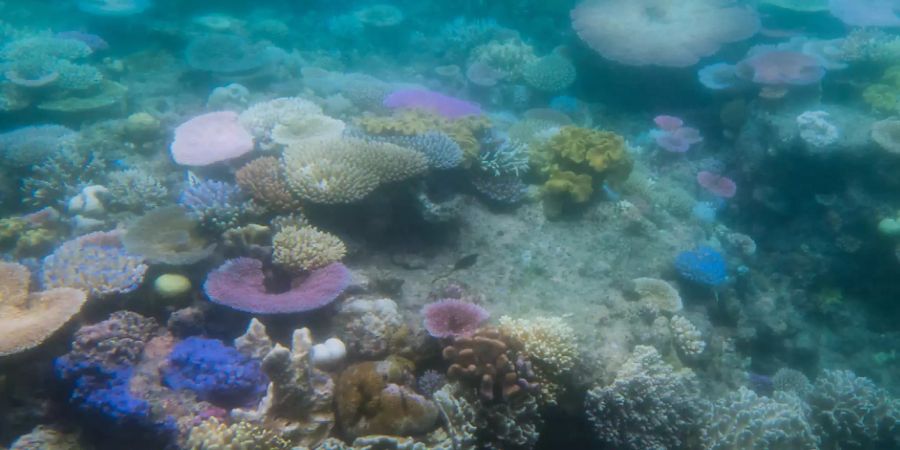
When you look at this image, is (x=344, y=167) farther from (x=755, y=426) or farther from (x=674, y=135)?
(x=674, y=135)

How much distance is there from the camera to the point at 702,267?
6.38 meters

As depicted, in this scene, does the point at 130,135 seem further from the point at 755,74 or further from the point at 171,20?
the point at 755,74

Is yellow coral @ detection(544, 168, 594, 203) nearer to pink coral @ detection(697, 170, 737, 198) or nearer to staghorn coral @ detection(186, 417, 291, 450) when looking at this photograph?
pink coral @ detection(697, 170, 737, 198)

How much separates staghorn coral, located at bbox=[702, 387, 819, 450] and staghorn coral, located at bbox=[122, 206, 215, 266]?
18.0ft

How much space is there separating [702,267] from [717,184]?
3819 mm

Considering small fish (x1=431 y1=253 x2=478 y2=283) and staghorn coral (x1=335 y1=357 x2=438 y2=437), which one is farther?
small fish (x1=431 y1=253 x2=478 y2=283)

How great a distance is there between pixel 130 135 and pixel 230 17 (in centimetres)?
1060

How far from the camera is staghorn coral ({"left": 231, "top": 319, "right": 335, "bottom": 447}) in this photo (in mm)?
3562

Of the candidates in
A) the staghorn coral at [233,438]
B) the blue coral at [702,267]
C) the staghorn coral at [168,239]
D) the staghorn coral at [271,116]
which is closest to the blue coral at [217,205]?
the staghorn coral at [168,239]

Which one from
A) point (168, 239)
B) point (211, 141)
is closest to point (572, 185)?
point (211, 141)

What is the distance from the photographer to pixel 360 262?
17.8 feet

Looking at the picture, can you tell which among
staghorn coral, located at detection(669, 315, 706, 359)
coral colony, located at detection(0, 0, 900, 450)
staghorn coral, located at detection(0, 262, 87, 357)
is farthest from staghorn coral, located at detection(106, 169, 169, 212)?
staghorn coral, located at detection(669, 315, 706, 359)

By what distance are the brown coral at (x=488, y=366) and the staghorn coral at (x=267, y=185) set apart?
7.87ft

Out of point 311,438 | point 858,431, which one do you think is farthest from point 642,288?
point 311,438
